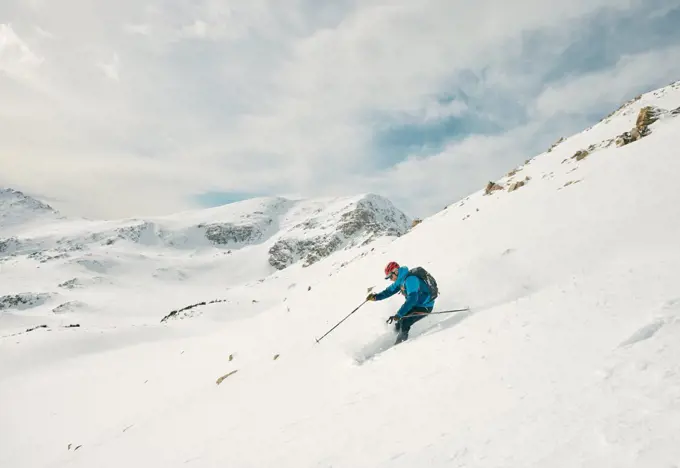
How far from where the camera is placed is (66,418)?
21.2 m

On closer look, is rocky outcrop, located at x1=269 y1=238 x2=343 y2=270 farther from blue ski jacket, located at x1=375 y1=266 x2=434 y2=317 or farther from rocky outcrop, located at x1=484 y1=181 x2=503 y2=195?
blue ski jacket, located at x1=375 y1=266 x2=434 y2=317

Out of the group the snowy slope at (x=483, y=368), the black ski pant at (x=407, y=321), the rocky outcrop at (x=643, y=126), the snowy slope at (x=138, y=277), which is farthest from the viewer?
the snowy slope at (x=138, y=277)

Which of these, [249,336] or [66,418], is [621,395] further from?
[66,418]

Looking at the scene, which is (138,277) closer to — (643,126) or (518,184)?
(518,184)

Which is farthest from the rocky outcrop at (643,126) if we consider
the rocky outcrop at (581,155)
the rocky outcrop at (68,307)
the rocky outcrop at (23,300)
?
the rocky outcrop at (23,300)

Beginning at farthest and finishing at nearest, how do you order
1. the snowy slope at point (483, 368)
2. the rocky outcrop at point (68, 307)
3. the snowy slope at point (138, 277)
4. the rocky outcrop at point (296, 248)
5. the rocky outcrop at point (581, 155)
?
the rocky outcrop at point (296, 248), the rocky outcrop at point (68, 307), the snowy slope at point (138, 277), the rocky outcrop at point (581, 155), the snowy slope at point (483, 368)

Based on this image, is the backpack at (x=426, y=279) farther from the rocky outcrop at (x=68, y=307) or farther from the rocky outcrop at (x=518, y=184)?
the rocky outcrop at (x=68, y=307)

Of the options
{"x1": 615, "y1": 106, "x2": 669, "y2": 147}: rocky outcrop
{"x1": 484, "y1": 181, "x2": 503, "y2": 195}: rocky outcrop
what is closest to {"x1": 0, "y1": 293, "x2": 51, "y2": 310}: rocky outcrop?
{"x1": 484, "y1": 181, "x2": 503, "y2": 195}: rocky outcrop

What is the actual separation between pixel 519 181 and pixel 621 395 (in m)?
22.7

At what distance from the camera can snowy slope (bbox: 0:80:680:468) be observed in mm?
5090

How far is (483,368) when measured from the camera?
23.6ft

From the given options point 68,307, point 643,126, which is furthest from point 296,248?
point 643,126

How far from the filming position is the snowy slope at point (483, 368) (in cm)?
509

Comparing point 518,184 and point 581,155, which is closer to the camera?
point 581,155
